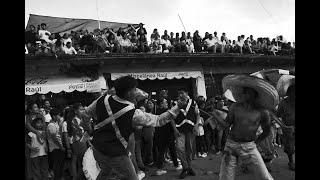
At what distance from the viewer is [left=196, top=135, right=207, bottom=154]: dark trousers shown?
41.2ft

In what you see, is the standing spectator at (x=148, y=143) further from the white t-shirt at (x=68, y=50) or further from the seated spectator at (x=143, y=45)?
the seated spectator at (x=143, y=45)

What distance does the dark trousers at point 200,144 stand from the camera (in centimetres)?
1257

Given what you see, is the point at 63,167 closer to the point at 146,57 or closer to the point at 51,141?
the point at 51,141

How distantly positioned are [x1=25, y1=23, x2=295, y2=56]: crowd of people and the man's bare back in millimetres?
10059

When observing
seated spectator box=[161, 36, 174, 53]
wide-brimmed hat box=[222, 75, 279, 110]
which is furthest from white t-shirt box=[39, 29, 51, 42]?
wide-brimmed hat box=[222, 75, 279, 110]

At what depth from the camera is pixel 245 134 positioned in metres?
5.98

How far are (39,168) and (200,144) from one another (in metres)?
5.20

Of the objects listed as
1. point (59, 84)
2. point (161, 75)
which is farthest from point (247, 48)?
point (59, 84)

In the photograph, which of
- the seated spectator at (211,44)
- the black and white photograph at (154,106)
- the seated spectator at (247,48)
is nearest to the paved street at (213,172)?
the black and white photograph at (154,106)

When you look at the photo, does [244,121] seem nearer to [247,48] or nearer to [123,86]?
[123,86]

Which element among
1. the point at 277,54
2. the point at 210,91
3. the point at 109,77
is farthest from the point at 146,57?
the point at 277,54

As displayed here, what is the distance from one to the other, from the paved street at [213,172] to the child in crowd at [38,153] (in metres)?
2.17

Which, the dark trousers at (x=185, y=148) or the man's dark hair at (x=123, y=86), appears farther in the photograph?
the dark trousers at (x=185, y=148)
